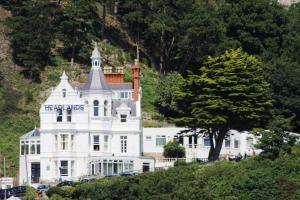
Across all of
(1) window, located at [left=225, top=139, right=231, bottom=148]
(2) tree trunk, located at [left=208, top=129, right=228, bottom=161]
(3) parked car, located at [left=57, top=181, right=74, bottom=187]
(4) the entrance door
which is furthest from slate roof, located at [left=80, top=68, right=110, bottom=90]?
(3) parked car, located at [left=57, top=181, right=74, bottom=187]

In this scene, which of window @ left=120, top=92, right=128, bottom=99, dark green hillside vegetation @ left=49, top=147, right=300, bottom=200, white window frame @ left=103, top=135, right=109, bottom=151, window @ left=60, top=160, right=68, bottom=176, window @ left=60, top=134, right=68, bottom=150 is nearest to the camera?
dark green hillside vegetation @ left=49, top=147, right=300, bottom=200

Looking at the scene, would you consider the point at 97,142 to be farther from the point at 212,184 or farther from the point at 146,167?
the point at 212,184

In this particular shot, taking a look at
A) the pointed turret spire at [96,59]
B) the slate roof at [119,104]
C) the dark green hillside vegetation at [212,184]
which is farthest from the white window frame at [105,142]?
the dark green hillside vegetation at [212,184]

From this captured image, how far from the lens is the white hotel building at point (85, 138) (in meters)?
127

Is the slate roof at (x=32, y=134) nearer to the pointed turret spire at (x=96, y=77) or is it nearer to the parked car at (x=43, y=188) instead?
the pointed turret spire at (x=96, y=77)

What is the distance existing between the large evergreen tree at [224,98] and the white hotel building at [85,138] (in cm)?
402

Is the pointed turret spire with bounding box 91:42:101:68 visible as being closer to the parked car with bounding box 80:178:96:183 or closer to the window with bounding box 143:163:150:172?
the window with bounding box 143:163:150:172

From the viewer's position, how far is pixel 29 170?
12800 centimetres

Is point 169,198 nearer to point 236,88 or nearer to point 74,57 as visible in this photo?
point 236,88

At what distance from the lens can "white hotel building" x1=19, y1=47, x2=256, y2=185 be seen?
127438mm

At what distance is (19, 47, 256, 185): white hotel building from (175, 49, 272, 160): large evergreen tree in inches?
158

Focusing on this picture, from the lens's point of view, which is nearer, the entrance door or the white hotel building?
the white hotel building

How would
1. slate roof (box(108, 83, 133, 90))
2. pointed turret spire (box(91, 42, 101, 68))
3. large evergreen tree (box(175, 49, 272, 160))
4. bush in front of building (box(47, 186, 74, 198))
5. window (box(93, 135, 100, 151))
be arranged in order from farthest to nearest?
slate roof (box(108, 83, 133, 90))
pointed turret spire (box(91, 42, 101, 68))
window (box(93, 135, 100, 151))
large evergreen tree (box(175, 49, 272, 160))
bush in front of building (box(47, 186, 74, 198))

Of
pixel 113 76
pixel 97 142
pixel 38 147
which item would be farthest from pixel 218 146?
pixel 38 147
